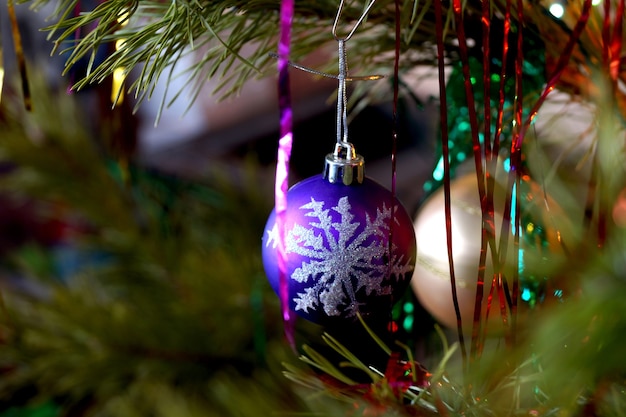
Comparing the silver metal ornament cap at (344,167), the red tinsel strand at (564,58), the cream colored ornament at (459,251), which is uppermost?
the red tinsel strand at (564,58)

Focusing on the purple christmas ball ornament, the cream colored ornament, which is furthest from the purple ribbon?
the cream colored ornament

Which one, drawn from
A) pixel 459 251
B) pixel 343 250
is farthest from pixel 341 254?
pixel 459 251

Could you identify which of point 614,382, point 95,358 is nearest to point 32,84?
point 95,358

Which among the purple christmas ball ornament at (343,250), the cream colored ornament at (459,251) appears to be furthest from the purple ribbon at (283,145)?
the cream colored ornament at (459,251)

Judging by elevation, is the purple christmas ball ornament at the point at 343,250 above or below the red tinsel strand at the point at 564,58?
below

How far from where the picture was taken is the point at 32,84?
67cm

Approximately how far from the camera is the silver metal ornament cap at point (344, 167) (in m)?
0.30

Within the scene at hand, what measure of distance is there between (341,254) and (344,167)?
0.14 ft

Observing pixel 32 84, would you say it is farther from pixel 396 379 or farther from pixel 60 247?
pixel 60 247

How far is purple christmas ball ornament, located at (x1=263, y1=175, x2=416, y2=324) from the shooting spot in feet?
0.95

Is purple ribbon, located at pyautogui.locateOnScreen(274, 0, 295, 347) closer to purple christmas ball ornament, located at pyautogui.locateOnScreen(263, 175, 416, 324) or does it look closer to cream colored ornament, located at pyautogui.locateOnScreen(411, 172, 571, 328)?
purple christmas ball ornament, located at pyautogui.locateOnScreen(263, 175, 416, 324)

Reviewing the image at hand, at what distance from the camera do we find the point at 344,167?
0.30 meters

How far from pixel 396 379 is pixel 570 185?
6.3 inches

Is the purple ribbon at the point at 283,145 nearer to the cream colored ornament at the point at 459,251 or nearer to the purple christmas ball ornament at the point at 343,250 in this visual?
the purple christmas ball ornament at the point at 343,250
